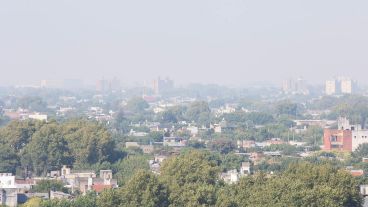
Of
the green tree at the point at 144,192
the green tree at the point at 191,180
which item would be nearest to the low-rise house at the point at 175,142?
the green tree at the point at 191,180

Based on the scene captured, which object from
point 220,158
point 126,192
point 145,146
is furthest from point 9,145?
point 126,192

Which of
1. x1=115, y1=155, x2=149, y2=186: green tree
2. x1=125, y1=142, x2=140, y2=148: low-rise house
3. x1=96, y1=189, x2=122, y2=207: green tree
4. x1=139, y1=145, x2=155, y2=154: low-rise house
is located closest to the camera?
x1=96, y1=189, x2=122, y2=207: green tree

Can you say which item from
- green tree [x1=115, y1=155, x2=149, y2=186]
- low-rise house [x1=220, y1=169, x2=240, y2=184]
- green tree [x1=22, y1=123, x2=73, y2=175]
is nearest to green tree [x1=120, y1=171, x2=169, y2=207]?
low-rise house [x1=220, y1=169, x2=240, y2=184]

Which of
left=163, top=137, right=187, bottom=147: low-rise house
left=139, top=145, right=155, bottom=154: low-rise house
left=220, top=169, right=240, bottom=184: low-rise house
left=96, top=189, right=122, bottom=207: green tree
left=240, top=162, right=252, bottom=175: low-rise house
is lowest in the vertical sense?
left=163, top=137, right=187, bottom=147: low-rise house

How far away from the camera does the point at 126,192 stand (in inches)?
1563

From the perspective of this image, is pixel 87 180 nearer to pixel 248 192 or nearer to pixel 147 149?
pixel 248 192

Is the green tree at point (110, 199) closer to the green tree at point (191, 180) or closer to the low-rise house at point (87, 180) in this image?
the green tree at point (191, 180)

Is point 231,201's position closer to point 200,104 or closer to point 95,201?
point 95,201

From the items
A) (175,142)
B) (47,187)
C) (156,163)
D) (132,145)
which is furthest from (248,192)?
(175,142)

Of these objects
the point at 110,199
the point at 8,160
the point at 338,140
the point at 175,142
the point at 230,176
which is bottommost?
the point at 175,142

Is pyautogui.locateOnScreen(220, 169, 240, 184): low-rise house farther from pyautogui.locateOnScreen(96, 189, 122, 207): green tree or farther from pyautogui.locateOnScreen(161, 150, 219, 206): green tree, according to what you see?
pyautogui.locateOnScreen(96, 189, 122, 207): green tree

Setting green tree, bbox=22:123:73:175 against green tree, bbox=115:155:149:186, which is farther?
green tree, bbox=22:123:73:175

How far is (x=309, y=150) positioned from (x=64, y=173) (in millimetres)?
26037

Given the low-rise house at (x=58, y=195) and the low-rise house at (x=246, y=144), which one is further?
the low-rise house at (x=246, y=144)
